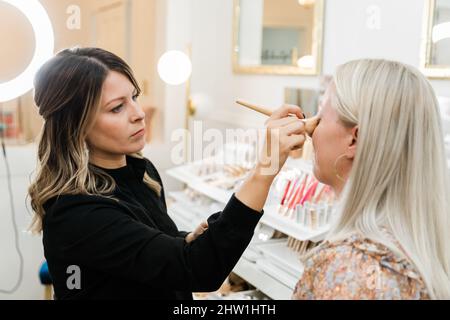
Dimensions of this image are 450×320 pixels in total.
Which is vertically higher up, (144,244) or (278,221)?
(144,244)

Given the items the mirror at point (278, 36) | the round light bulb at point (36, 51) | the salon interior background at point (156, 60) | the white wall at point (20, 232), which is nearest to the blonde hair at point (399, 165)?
the round light bulb at point (36, 51)

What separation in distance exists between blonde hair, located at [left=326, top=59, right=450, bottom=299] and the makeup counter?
664mm

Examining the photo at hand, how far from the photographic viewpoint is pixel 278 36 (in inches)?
93.0

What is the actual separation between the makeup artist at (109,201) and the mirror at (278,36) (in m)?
1.16

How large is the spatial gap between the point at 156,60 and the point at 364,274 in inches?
109

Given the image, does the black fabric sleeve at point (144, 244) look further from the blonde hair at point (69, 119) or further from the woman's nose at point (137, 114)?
the woman's nose at point (137, 114)

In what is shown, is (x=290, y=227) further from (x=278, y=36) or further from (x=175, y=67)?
(x=175, y=67)

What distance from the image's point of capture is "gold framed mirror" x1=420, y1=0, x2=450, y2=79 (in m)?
1.58

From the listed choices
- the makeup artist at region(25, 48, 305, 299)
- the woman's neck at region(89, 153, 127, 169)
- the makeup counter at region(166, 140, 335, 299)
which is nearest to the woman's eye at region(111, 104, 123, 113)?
the makeup artist at region(25, 48, 305, 299)

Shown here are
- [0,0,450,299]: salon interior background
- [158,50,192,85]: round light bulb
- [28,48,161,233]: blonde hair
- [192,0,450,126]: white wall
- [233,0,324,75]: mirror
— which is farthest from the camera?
[158,50,192,85]: round light bulb

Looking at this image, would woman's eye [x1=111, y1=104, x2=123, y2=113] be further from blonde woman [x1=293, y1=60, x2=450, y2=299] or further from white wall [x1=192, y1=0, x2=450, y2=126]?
white wall [x1=192, y1=0, x2=450, y2=126]

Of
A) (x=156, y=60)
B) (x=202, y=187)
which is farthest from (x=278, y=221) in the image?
(x=156, y=60)

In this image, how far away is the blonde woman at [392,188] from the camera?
83 cm

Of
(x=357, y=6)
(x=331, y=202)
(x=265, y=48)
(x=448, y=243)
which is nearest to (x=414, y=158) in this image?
(x=448, y=243)
